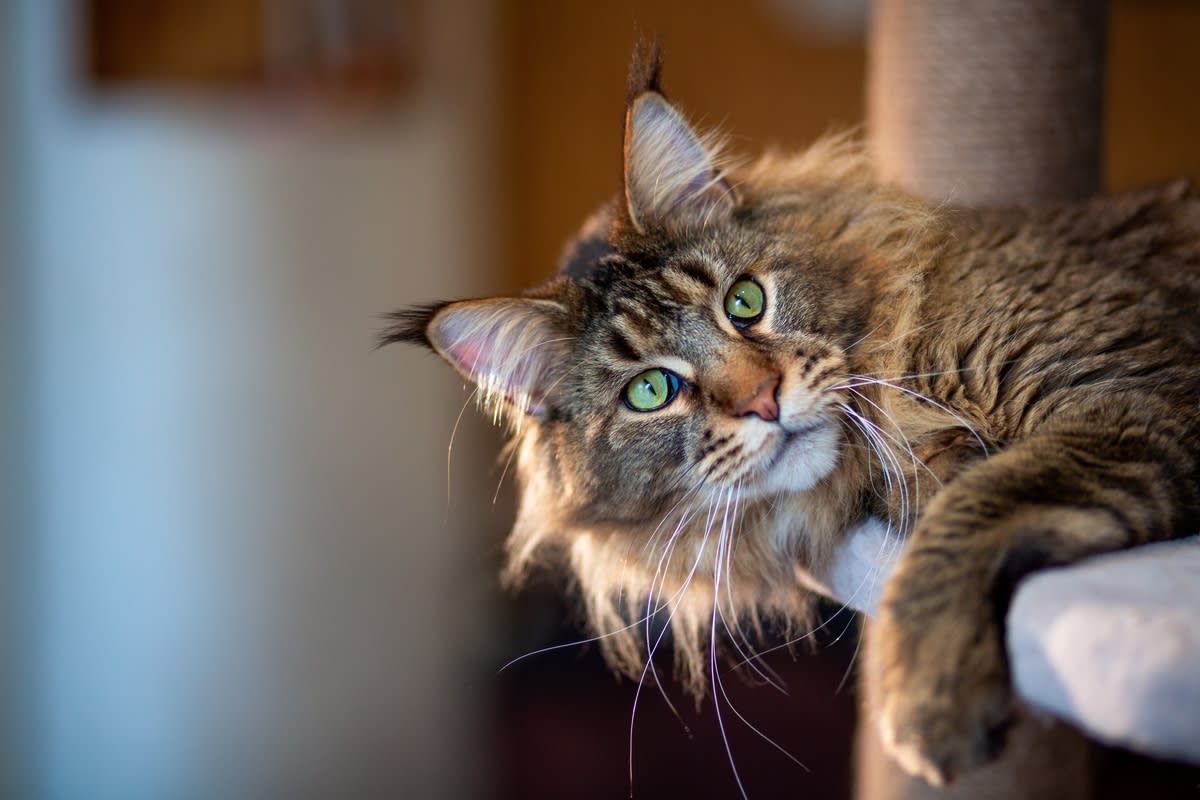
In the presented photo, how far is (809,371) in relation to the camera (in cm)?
123

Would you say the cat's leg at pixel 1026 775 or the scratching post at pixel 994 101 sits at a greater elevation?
the scratching post at pixel 994 101

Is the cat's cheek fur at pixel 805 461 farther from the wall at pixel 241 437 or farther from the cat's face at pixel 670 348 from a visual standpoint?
the wall at pixel 241 437

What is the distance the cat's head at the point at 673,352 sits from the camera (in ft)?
4.05

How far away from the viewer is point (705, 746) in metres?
3.16

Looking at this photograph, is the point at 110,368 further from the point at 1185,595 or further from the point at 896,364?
the point at 1185,595

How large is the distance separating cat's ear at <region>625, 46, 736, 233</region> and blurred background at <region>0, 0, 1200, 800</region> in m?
1.74

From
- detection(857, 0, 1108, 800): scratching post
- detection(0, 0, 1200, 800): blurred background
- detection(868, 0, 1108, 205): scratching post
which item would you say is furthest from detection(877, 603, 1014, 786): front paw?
detection(0, 0, 1200, 800): blurred background

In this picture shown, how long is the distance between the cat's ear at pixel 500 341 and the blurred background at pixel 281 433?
1667 millimetres

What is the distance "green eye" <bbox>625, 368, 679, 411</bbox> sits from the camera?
1.31 meters

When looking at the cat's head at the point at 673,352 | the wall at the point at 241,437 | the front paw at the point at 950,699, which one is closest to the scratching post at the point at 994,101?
the cat's head at the point at 673,352

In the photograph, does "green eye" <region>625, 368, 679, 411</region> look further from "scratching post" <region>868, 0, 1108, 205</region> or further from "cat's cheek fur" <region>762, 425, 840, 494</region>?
"scratching post" <region>868, 0, 1108, 205</region>

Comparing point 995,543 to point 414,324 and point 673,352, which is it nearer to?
point 673,352

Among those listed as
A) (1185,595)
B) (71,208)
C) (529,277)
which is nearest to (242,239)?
(71,208)

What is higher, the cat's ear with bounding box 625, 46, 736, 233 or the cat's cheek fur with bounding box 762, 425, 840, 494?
the cat's ear with bounding box 625, 46, 736, 233
